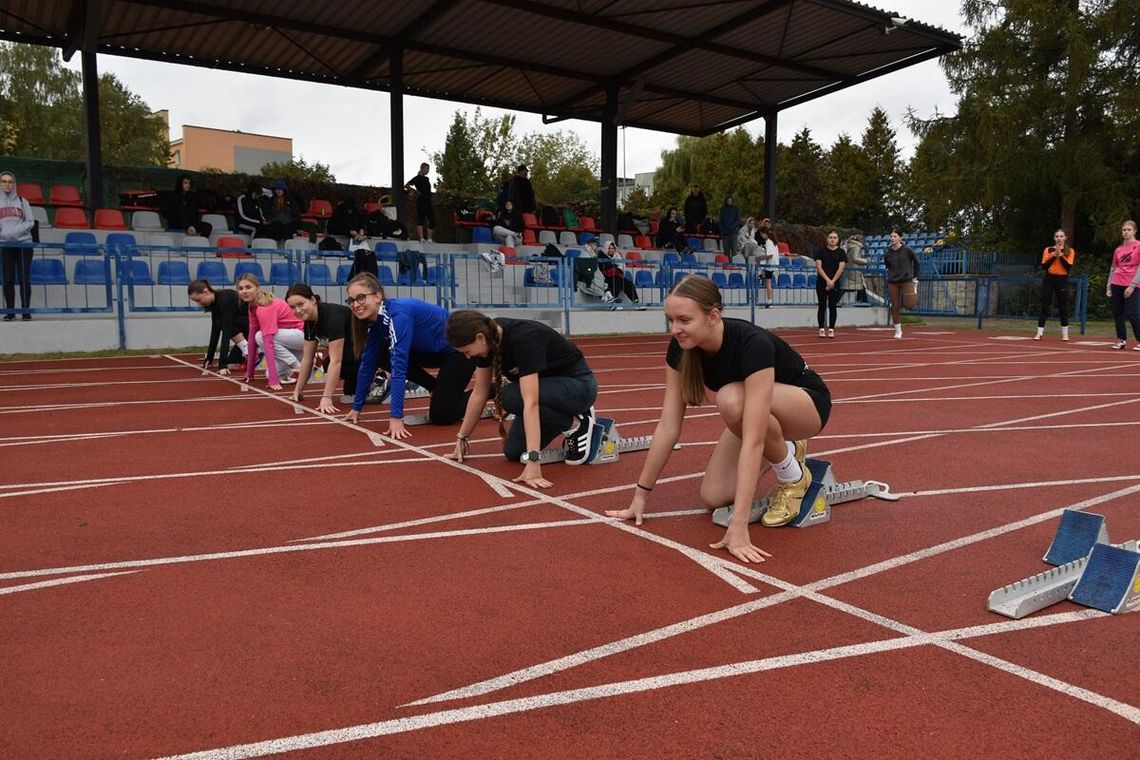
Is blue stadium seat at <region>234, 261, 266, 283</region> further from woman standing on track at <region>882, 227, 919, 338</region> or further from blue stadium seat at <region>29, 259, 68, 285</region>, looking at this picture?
woman standing on track at <region>882, 227, 919, 338</region>

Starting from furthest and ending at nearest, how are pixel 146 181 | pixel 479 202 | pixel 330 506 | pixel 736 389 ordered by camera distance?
pixel 479 202 < pixel 146 181 < pixel 330 506 < pixel 736 389

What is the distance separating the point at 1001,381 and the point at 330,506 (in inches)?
321

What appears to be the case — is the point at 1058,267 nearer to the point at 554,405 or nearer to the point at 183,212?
the point at 554,405

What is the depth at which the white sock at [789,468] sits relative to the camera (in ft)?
13.1

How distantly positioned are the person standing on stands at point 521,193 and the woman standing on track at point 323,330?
15201 mm

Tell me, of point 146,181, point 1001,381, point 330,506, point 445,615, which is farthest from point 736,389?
point 146,181

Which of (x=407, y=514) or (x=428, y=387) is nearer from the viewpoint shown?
(x=407, y=514)

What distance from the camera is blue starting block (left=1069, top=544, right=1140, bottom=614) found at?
3.00 m

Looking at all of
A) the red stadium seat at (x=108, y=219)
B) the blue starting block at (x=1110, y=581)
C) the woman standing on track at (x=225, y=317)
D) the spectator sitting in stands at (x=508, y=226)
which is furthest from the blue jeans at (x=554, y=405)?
the spectator sitting in stands at (x=508, y=226)

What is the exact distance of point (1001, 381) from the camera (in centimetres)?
964

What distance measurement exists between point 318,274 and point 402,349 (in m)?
9.39

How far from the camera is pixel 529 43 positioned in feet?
67.4

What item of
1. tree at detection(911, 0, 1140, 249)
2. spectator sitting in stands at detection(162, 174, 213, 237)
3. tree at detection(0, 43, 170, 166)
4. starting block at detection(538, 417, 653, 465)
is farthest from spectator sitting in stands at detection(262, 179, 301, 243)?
tree at detection(0, 43, 170, 166)

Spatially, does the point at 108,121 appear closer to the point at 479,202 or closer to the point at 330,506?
the point at 479,202
